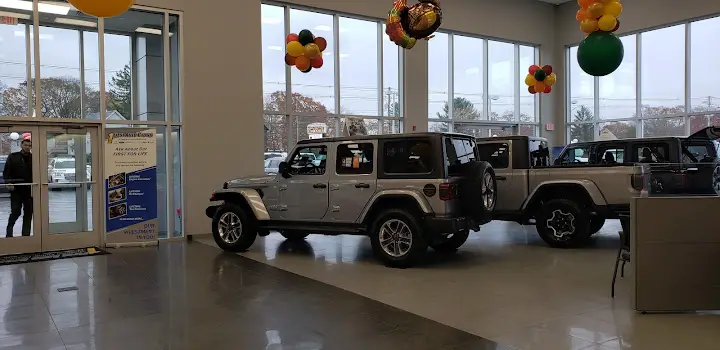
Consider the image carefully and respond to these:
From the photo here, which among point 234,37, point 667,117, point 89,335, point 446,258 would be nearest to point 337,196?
point 446,258

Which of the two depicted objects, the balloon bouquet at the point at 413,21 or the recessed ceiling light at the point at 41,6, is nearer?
the balloon bouquet at the point at 413,21

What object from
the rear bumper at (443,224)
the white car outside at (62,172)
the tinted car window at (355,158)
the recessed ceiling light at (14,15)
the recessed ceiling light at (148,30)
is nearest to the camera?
the rear bumper at (443,224)

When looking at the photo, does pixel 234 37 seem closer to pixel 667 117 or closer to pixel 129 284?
pixel 129 284

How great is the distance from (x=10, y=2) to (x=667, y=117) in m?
14.6

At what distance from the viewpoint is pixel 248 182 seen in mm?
8414

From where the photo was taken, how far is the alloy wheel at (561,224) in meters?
8.32

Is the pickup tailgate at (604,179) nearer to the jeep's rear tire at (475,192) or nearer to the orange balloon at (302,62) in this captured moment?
the jeep's rear tire at (475,192)

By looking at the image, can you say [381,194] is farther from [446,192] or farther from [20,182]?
[20,182]

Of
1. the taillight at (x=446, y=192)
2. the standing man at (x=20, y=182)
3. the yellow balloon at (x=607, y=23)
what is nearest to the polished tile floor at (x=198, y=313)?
the taillight at (x=446, y=192)

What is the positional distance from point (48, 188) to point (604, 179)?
8453 mm

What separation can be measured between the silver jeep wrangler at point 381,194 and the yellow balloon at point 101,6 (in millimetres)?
3330

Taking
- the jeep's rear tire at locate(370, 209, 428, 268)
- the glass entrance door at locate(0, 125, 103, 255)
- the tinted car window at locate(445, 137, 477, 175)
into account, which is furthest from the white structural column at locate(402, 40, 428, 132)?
the glass entrance door at locate(0, 125, 103, 255)

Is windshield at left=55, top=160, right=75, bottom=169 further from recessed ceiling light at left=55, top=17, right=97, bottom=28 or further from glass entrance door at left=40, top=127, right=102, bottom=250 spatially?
recessed ceiling light at left=55, top=17, right=97, bottom=28

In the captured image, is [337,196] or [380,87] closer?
[337,196]
